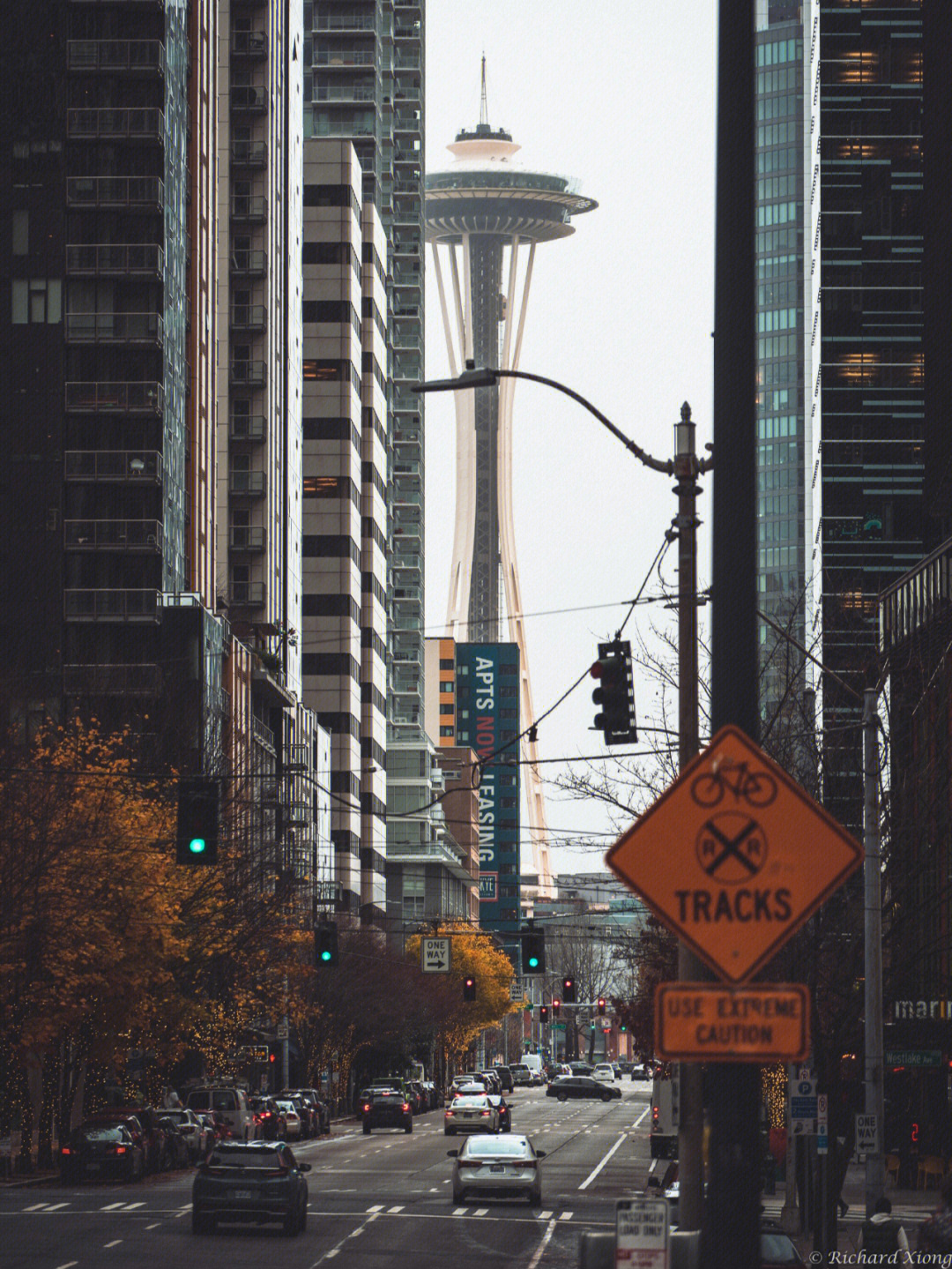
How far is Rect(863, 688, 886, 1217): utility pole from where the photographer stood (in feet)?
103

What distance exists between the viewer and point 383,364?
159m

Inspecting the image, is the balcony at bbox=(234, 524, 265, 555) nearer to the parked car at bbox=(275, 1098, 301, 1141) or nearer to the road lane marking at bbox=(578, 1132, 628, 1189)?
the parked car at bbox=(275, 1098, 301, 1141)

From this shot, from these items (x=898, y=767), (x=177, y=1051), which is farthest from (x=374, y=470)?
(x=898, y=767)

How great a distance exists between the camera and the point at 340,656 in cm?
14162

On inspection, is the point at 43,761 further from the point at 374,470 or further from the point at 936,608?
the point at 374,470

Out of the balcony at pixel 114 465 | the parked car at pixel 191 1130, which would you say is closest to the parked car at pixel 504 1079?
the balcony at pixel 114 465

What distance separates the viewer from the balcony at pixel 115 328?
89938 millimetres

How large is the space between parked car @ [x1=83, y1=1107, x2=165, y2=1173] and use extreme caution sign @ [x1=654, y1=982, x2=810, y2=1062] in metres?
43.7

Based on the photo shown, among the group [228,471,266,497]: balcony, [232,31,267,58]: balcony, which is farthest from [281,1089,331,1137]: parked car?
[232,31,267,58]: balcony

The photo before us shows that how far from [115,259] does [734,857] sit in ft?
280

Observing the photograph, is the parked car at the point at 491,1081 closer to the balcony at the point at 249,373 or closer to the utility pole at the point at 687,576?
the balcony at the point at 249,373

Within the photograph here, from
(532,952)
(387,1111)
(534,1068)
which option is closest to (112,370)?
(387,1111)

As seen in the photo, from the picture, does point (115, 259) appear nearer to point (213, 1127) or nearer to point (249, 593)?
point (249, 593)

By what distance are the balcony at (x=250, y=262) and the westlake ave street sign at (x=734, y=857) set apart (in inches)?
4450
